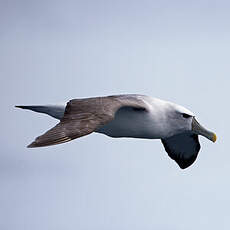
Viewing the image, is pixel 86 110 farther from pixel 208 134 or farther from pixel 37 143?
pixel 208 134

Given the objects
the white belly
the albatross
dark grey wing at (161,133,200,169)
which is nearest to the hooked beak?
the albatross

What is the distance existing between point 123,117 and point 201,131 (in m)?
2.91

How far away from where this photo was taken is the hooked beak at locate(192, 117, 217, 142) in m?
21.4

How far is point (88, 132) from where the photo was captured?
16.8m

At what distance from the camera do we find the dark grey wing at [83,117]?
16.1m

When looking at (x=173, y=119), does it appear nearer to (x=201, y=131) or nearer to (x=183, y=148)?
(x=201, y=131)

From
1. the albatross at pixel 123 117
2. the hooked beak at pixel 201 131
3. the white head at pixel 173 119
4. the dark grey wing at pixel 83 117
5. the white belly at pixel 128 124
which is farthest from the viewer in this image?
the hooked beak at pixel 201 131

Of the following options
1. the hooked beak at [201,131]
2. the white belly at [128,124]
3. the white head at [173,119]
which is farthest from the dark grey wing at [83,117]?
the hooked beak at [201,131]

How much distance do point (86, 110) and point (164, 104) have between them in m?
3.04

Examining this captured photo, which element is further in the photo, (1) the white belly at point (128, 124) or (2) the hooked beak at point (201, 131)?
(2) the hooked beak at point (201, 131)

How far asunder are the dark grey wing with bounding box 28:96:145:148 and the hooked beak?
210cm

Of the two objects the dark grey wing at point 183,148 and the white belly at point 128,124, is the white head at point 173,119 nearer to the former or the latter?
the white belly at point 128,124

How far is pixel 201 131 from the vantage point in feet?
71.1

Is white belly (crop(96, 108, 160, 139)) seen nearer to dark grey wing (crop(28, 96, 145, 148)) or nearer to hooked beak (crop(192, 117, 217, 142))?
dark grey wing (crop(28, 96, 145, 148))
